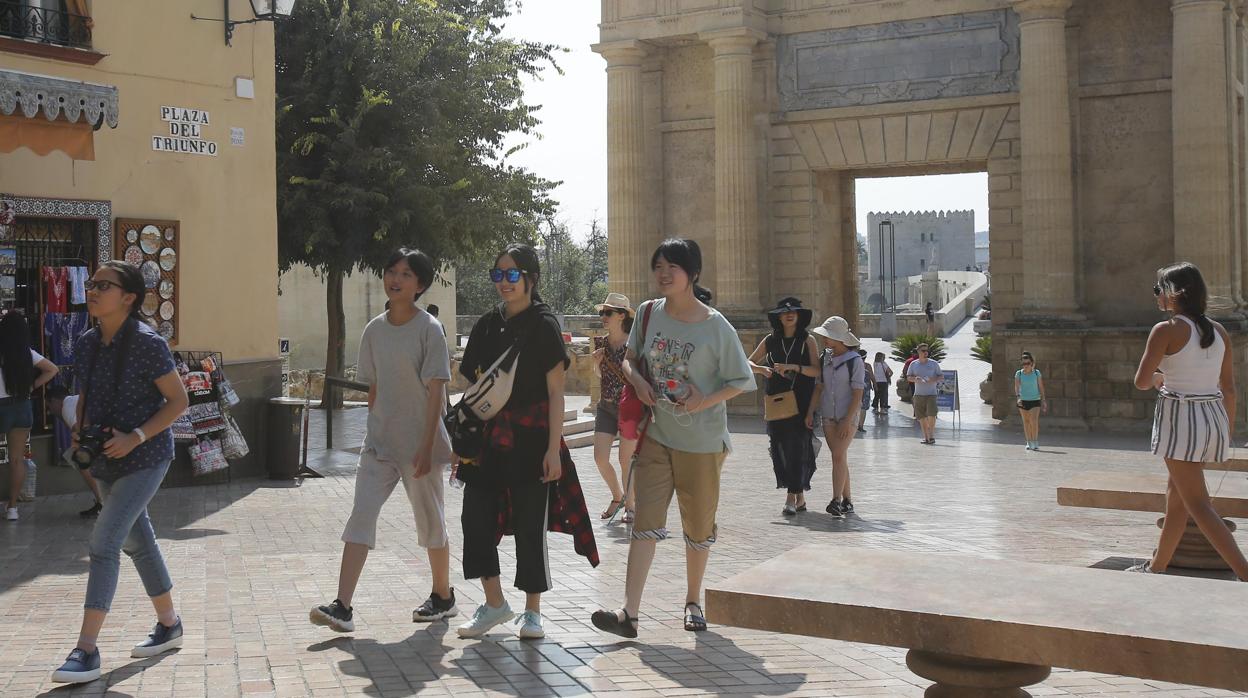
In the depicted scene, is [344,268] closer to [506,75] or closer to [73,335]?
[506,75]

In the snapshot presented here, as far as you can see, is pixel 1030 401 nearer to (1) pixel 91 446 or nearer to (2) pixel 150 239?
(2) pixel 150 239

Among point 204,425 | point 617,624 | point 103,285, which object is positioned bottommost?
point 617,624

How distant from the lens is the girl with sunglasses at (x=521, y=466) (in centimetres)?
622

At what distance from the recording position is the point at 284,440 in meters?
13.3

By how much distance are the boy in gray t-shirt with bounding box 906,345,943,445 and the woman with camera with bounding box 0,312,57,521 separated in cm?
1249

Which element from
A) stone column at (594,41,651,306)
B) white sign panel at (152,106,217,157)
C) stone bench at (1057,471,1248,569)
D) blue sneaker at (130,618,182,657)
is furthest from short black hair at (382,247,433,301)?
stone column at (594,41,651,306)

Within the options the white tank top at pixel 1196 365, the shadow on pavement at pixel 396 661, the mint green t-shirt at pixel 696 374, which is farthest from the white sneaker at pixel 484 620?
the white tank top at pixel 1196 365

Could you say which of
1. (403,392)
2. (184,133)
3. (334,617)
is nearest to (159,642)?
(334,617)

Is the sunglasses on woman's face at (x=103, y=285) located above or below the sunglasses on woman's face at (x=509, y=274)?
below

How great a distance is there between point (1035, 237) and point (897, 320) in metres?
25.4

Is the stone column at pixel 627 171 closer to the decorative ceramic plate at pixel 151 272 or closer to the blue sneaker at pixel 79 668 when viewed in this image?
the decorative ceramic plate at pixel 151 272

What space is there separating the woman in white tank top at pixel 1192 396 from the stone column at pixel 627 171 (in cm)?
1841

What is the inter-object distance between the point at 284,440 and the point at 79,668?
7.99 metres

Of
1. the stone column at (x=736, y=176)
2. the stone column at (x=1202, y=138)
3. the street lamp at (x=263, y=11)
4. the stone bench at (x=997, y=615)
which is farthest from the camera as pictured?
the stone column at (x=736, y=176)
